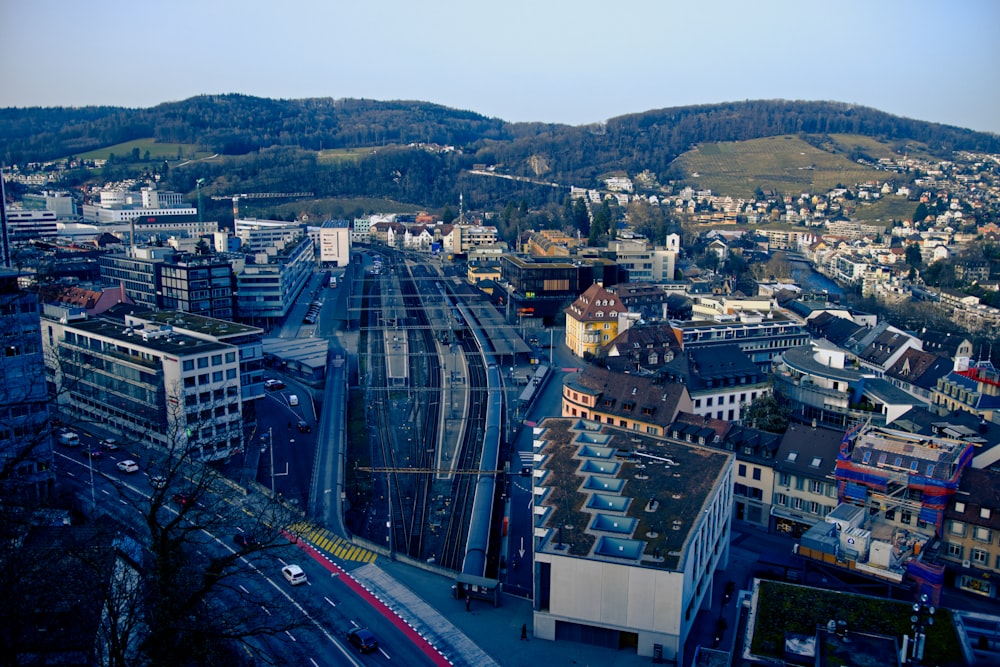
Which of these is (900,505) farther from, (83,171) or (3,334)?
(83,171)

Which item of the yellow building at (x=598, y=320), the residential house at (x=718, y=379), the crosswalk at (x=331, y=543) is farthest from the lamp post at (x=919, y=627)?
the yellow building at (x=598, y=320)

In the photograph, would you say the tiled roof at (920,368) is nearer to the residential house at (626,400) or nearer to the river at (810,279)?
the residential house at (626,400)

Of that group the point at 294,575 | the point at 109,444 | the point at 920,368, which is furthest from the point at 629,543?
the point at 920,368

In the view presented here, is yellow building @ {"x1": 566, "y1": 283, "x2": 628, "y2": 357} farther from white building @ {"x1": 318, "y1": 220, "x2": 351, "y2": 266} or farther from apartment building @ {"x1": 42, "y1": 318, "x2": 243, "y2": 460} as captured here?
white building @ {"x1": 318, "y1": 220, "x2": 351, "y2": 266}

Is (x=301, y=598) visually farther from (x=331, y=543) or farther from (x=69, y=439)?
(x=69, y=439)

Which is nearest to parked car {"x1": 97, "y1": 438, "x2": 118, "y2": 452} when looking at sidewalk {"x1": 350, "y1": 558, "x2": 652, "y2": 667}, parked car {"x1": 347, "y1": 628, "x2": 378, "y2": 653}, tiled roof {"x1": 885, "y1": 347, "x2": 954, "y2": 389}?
sidewalk {"x1": 350, "y1": 558, "x2": 652, "y2": 667}

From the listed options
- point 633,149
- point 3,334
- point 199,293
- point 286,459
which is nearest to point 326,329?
point 199,293

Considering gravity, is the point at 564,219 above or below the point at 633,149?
below
